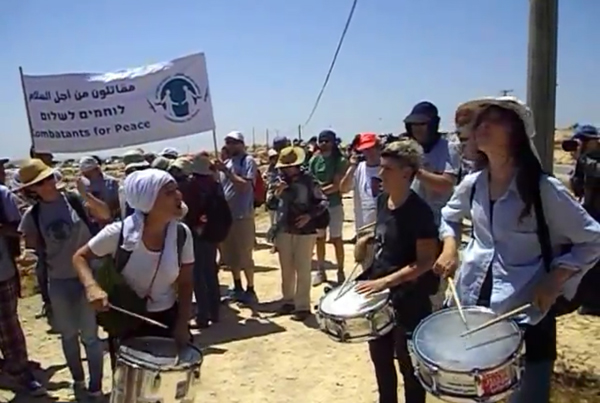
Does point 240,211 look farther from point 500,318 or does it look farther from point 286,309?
point 500,318

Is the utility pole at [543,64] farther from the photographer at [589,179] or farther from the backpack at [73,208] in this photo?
the backpack at [73,208]

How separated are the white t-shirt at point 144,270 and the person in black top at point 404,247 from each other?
111 cm

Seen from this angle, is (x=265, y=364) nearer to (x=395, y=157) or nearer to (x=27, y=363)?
(x=27, y=363)

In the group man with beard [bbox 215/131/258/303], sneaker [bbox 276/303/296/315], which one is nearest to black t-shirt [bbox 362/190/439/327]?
sneaker [bbox 276/303/296/315]

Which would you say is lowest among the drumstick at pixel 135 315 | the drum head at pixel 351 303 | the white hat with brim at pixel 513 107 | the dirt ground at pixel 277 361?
the dirt ground at pixel 277 361

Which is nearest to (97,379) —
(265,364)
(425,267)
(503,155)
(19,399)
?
(19,399)

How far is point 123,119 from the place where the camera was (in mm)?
9133

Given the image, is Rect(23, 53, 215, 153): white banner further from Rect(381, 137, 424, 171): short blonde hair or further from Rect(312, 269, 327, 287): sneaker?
Rect(381, 137, 424, 171): short blonde hair

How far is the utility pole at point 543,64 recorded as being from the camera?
4859 millimetres

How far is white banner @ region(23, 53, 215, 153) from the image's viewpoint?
8.97 metres

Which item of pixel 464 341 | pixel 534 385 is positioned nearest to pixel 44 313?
pixel 464 341

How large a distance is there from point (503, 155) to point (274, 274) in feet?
24.5

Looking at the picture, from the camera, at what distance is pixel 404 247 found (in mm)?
4086

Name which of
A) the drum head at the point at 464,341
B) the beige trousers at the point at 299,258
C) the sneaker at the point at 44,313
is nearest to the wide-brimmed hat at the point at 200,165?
the beige trousers at the point at 299,258
